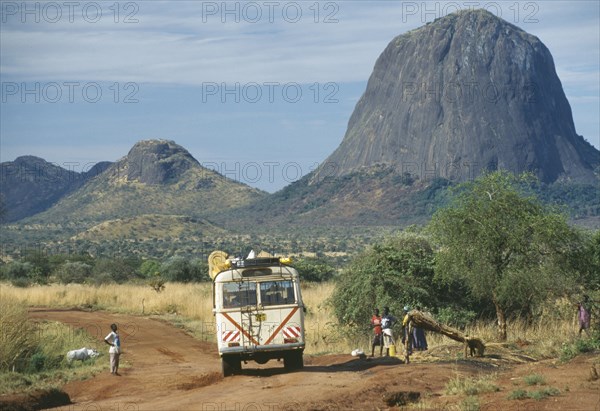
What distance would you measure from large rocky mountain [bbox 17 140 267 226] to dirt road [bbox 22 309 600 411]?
127532 mm

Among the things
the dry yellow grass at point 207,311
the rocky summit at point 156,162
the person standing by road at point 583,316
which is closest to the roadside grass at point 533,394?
the dry yellow grass at point 207,311

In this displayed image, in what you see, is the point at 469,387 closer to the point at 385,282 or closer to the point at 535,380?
the point at 535,380

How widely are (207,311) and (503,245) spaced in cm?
1521

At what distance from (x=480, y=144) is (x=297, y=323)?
6671 inches

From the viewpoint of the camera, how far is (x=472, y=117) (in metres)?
189

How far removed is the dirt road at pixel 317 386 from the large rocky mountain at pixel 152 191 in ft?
418

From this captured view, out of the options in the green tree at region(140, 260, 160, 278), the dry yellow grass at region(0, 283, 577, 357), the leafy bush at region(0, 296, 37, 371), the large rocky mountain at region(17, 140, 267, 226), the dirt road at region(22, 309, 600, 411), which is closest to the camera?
the dirt road at region(22, 309, 600, 411)

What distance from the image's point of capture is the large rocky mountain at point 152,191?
158 m

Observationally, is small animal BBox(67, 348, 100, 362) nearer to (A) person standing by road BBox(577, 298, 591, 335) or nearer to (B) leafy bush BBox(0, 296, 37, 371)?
(B) leafy bush BBox(0, 296, 37, 371)

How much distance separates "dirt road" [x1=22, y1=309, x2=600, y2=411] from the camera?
15883 mm

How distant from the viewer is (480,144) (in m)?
186

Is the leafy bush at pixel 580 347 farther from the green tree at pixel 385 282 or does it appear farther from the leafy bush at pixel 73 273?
the leafy bush at pixel 73 273

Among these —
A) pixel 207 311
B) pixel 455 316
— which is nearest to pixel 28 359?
pixel 455 316

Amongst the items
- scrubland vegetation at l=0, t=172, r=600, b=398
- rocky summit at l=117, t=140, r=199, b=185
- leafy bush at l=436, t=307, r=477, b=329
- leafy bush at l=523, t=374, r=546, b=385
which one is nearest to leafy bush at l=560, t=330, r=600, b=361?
scrubland vegetation at l=0, t=172, r=600, b=398
